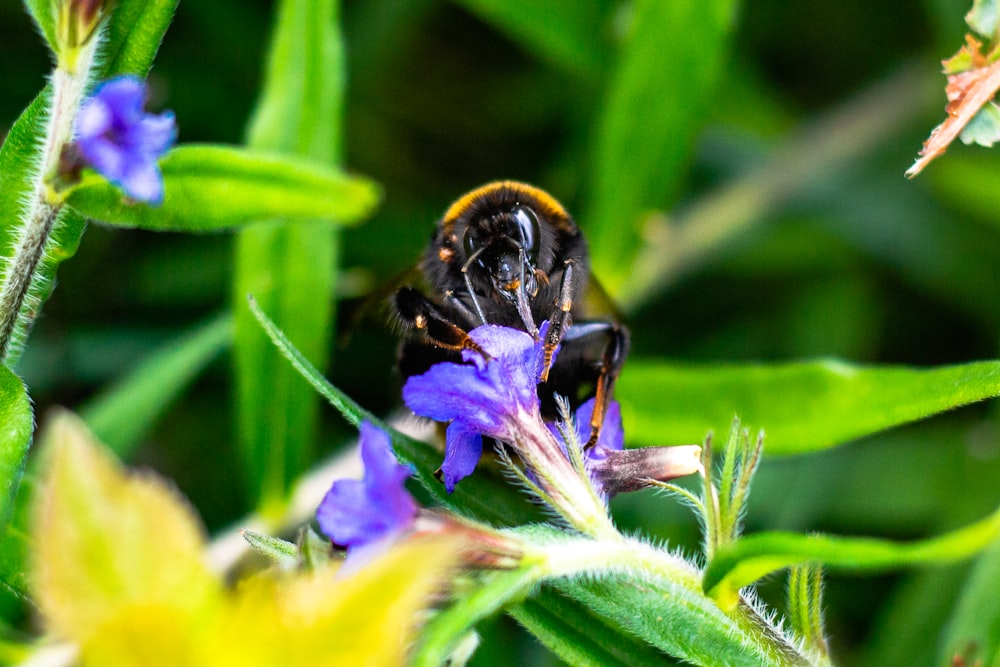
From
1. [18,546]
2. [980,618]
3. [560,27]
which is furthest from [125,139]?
[560,27]

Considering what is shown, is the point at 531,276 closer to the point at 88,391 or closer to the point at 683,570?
the point at 683,570

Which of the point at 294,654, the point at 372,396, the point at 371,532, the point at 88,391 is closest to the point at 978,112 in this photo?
the point at 371,532

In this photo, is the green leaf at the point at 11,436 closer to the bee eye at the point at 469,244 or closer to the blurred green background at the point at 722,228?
the bee eye at the point at 469,244

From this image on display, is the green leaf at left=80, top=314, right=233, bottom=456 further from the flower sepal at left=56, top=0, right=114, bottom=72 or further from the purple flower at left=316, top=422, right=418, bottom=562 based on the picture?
the purple flower at left=316, top=422, right=418, bottom=562

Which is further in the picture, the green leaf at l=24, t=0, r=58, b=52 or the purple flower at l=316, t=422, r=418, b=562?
the green leaf at l=24, t=0, r=58, b=52

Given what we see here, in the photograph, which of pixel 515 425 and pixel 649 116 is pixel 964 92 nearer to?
pixel 515 425

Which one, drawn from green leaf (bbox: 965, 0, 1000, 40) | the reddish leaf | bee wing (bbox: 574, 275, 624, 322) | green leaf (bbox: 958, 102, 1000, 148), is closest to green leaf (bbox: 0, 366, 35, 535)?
bee wing (bbox: 574, 275, 624, 322)
